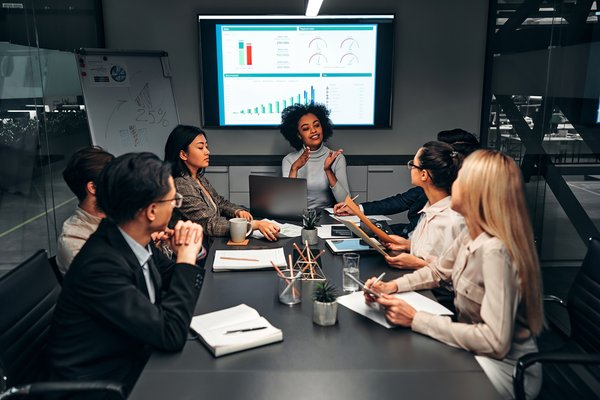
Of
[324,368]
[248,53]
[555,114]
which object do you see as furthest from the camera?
[248,53]

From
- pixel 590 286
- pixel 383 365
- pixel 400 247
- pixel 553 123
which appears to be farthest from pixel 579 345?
pixel 553 123

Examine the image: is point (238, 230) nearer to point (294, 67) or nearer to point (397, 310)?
point (397, 310)

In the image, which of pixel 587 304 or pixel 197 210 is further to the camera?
pixel 197 210

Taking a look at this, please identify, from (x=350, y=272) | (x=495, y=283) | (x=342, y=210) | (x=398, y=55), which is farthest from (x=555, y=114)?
(x=495, y=283)

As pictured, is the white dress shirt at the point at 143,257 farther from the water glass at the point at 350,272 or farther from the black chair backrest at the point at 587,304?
the black chair backrest at the point at 587,304

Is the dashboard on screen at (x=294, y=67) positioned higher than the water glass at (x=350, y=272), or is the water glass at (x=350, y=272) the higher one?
the dashboard on screen at (x=294, y=67)

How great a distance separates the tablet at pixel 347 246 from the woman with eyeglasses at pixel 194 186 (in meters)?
0.36


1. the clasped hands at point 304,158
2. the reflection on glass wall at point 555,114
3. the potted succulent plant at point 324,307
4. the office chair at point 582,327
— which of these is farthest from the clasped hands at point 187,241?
the reflection on glass wall at point 555,114

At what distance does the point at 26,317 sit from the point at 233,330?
70 centimetres

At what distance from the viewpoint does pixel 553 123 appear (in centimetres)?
338

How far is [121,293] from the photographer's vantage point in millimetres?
1403

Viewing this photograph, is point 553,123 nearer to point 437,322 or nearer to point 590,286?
point 590,286

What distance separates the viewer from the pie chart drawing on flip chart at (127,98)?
395 centimetres

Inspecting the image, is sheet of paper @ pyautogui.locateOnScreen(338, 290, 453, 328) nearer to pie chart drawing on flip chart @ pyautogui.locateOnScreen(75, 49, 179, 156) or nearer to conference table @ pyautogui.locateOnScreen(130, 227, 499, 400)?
conference table @ pyautogui.locateOnScreen(130, 227, 499, 400)
